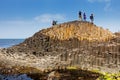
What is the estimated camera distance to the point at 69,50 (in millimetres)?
64562

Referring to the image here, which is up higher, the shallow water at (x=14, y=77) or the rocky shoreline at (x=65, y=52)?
the rocky shoreline at (x=65, y=52)

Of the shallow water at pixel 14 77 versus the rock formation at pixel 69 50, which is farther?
the rock formation at pixel 69 50

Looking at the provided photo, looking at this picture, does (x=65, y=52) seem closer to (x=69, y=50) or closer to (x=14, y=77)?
(x=69, y=50)

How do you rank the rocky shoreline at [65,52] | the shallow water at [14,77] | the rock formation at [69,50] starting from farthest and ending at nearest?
1. the rock formation at [69,50]
2. the rocky shoreline at [65,52]
3. the shallow water at [14,77]

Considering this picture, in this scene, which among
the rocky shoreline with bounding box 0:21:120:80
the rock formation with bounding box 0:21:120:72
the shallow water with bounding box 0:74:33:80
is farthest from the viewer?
the rock formation with bounding box 0:21:120:72

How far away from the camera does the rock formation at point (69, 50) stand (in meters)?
56.3

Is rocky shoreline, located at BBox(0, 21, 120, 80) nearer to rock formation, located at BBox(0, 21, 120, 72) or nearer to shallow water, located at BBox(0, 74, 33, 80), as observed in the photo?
rock formation, located at BBox(0, 21, 120, 72)

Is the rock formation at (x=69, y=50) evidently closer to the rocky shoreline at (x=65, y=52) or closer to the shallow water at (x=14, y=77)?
the rocky shoreline at (x=65, y=52)

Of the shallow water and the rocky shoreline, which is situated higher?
the rocky shoreline

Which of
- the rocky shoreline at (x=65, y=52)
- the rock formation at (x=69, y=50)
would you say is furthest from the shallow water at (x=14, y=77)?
the rock formation at (x=69, y=50)

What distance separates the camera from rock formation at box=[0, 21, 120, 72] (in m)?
56.3

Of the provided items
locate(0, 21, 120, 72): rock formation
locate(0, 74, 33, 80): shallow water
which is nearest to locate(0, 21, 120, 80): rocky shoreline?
locate(0, 21, 120, 72): rock formation

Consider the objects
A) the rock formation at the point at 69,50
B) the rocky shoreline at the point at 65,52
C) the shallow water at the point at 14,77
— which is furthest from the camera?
the rock formation at the point at 69,50

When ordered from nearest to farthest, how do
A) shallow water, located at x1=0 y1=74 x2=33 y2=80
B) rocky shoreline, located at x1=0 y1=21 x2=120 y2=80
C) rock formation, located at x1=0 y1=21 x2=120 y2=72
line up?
shallow water, located at x1=0 y1=74 x2=33 y2=80
rocky shoreline, located at x1=0 y1=21 x2=120 y2=80
rock formation, located at x1=0 y1=21 x2=120 y2=72
